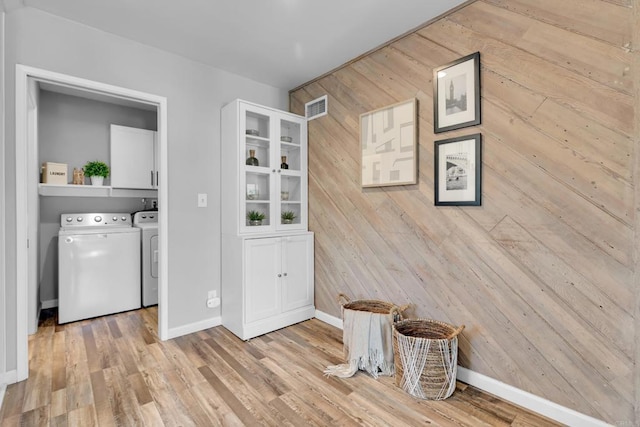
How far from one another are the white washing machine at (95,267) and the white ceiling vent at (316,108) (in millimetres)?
2361

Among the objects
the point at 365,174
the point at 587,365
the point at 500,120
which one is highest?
the point at 500,120

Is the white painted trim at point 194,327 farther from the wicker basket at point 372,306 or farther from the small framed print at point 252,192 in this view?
the wicker basket at point 372,306

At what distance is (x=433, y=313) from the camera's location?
2.21 metres

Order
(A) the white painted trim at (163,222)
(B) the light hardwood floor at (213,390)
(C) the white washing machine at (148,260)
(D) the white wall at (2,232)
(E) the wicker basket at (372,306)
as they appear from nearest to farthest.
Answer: (B) the light hardwood floor at (213,390) < (D) the white wall at (2,232) < (E) the wicker basket at (372,306) < (A) the white painted trim at (163,222) < (C) the white washing machine at (148,260)

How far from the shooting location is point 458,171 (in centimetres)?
206

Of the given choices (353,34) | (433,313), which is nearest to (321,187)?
(353,34)

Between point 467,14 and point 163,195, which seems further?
point 163,195

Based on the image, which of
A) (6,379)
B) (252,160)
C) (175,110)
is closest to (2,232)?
(6,379)

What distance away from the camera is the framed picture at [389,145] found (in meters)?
2.32

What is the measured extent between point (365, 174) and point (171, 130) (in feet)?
5.77

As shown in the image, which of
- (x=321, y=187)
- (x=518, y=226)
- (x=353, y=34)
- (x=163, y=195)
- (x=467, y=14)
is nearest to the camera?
(x=518, y=226)

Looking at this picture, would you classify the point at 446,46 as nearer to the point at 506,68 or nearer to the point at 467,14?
the point at 467,14

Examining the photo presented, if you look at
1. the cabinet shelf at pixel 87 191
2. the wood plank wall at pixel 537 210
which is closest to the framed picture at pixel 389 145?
the wood plank wall at pixel 537 210

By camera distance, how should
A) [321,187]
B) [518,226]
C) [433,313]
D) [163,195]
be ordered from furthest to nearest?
[321,187]
[163,195]
[433,313]
[518,226]
